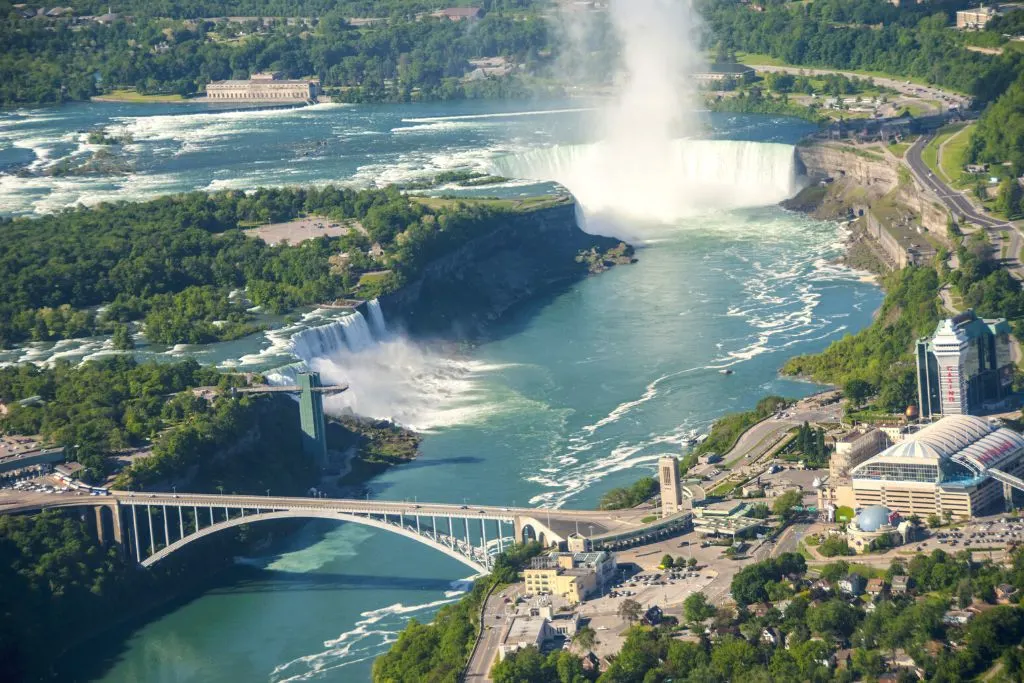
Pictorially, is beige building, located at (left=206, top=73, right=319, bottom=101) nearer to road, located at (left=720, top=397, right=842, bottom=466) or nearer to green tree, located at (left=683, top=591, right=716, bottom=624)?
road, located at (left=720, top=397, right=842, bottom=466)

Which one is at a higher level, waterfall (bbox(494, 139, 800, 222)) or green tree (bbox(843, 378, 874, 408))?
green tree (bbox(843, 378, 874, 408))

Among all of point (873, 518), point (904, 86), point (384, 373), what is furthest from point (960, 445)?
point (904, 86)

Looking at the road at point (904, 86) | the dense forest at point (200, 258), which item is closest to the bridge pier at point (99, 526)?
the dense forest at point (200, 258)

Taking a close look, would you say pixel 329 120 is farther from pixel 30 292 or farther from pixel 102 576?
pixel 102 576

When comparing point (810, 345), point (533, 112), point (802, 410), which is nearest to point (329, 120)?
point (533, 112)

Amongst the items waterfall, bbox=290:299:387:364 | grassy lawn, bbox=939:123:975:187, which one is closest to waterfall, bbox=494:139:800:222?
grassy lawn, bbox=939:123:975:187

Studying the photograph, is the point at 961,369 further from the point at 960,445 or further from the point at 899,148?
the point at 899,148
